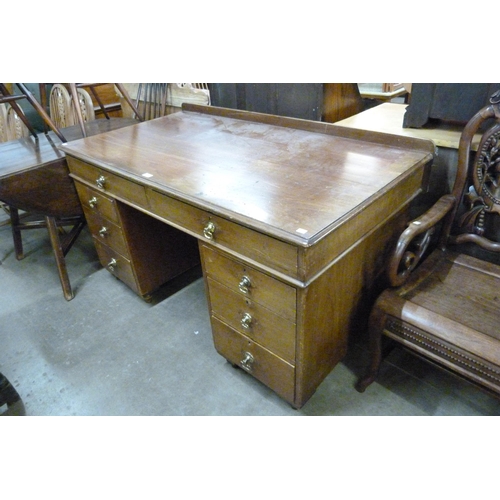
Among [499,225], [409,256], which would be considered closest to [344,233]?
[409,256]

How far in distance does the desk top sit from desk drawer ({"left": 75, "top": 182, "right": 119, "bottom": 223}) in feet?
0.55

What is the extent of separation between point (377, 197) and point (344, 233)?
0.15m

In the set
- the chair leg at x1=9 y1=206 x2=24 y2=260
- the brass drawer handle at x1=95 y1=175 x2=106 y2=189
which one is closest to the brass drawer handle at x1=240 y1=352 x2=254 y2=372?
the brass drawer handle at x1=95 y1=175 x2=106 y2=189

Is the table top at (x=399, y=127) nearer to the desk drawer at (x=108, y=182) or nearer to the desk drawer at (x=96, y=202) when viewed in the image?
the desk drawer at (x=108, y=182)

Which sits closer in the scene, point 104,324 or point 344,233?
point 344,233

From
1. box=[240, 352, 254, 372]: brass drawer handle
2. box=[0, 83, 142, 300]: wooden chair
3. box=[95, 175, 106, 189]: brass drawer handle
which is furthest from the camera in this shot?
box=[0, 83, 142, 300]: wooden chair

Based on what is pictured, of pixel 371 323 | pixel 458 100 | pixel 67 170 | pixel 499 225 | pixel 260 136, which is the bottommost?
pixel 371 323

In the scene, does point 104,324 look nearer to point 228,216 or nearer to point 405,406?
point 228,216

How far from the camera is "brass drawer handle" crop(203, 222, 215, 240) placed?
1083 millimetres

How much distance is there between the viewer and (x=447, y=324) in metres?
1.02

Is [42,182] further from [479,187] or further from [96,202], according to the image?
[479,187]

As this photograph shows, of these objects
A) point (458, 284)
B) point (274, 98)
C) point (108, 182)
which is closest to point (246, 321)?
point (458, 284)

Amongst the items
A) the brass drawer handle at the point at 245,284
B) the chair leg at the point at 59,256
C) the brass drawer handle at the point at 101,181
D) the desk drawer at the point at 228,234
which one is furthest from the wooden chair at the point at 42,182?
the brass drawer handle at the point at 245,284

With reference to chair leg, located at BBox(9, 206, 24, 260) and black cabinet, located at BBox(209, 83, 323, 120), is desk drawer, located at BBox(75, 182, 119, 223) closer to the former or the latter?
chair leg, located at BBox(9, 206, 24, 260)
